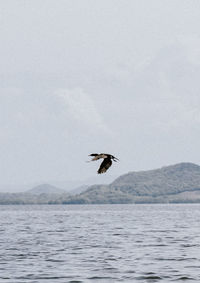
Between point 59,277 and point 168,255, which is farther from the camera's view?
point 168,255

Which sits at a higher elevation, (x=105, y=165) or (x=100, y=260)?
(x=105, y=165)

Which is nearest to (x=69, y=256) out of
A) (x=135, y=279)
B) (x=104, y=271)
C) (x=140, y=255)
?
(x=140, y=255)

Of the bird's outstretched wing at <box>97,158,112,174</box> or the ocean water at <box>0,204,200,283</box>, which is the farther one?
the ocean water at <box>0,204,200,283</box>

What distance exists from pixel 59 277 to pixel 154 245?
23.1 metres

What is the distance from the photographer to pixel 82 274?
36.8 m

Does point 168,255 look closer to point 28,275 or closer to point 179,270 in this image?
point 179,270

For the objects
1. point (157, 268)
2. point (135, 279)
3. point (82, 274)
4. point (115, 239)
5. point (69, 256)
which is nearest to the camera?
point (135, 279)

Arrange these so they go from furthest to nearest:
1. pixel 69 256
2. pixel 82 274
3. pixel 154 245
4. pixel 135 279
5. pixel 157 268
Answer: pixel 154 245
pixel 69 256
pixel 157 268
pixel 82 274
pixel 135 279

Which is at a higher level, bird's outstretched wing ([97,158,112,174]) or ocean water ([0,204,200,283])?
bird's outstretched wing ([97,158,112,174])

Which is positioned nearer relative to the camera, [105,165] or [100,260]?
[105,165]

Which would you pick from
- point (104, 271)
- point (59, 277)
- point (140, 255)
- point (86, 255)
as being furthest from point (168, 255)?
point (59, 277)

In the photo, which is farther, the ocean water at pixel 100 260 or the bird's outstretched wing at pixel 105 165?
the ocean water at pixel 100 260

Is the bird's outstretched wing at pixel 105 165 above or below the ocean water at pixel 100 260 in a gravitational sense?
above

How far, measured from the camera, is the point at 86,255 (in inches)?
1881
